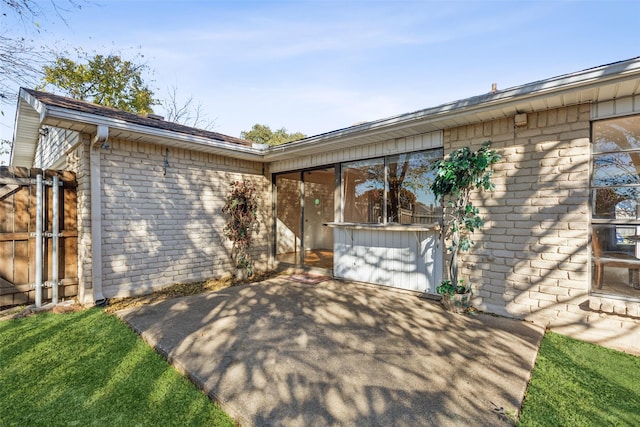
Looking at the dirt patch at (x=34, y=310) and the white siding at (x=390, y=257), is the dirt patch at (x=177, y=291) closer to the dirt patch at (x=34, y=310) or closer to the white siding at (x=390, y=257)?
the dirt patch at (x=34, y=310)

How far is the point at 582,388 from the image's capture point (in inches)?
92.3

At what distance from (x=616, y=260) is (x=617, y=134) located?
139cm

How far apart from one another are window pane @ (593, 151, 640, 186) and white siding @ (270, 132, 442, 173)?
1.83 metres

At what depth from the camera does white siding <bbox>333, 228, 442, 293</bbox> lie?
466 cm

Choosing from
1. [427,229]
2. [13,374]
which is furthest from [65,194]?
[427,229]

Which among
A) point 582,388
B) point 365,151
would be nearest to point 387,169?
point 365,151

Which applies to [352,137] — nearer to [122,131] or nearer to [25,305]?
[122,131]

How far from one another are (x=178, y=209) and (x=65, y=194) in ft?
5.42

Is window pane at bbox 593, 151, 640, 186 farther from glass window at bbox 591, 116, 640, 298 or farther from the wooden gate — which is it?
the wooden gate

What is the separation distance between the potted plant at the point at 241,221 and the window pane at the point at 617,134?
212 inches

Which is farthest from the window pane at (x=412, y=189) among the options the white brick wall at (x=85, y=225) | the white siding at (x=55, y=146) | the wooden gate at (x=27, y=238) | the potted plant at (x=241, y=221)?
the wooden gate at (x=27, y=238)

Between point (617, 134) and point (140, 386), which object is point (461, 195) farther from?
point (140, 386)

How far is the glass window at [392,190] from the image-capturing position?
4758mm

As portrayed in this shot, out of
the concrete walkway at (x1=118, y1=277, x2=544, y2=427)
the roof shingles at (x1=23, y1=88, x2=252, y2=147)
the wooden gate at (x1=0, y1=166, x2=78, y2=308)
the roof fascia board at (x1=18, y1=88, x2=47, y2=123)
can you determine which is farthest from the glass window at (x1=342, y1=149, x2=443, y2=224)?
the wooden gate at (x1=0, y1=166, x2=78, y2=308)
